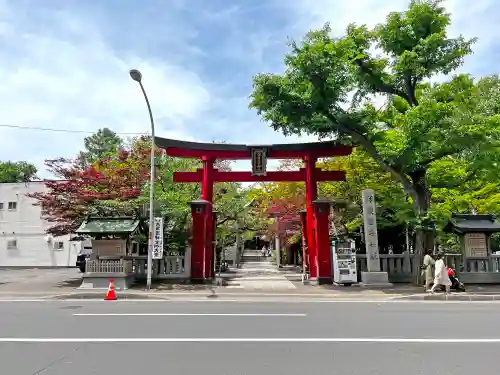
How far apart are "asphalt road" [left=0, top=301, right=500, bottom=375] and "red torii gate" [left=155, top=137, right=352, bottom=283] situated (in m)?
7.03

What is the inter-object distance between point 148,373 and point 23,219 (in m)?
33.2

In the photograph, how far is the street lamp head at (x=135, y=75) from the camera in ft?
49.5

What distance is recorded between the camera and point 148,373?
538 centimetres

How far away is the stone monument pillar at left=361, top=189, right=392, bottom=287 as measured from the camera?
17.0 metres

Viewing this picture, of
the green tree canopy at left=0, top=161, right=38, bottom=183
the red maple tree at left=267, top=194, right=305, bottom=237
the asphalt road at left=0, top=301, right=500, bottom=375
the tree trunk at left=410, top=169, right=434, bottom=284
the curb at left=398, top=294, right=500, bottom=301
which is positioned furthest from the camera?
the green tree canopy at left=0, top=161, right=38, bottom=183

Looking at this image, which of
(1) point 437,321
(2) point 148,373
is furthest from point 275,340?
(1) point 437,321

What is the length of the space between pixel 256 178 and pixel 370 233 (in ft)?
19.2

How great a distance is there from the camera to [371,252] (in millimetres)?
17188

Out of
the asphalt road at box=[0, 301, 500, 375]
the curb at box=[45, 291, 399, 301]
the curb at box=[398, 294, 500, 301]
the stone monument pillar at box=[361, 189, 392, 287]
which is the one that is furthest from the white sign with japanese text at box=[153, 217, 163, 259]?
the curb at box=[398, 294, 500, 301]

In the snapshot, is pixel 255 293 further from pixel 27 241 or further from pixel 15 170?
pixel 15 170

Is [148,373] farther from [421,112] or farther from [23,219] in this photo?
[23,219]

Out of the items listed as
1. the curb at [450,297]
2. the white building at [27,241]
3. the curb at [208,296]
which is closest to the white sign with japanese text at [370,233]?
the curb at [208,296]

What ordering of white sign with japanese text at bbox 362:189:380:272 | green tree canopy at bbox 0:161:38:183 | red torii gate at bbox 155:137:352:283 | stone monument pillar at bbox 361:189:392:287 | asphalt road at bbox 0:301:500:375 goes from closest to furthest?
asphalt road at bbox 0:301:500:375, stone monument pillar at bbox 361:189:392:287, white sign with japanese text at bbox 362:189:380:272, red torii gate at bbox 155:137:352:283, green tree canopy at bbox 0:161:38:183

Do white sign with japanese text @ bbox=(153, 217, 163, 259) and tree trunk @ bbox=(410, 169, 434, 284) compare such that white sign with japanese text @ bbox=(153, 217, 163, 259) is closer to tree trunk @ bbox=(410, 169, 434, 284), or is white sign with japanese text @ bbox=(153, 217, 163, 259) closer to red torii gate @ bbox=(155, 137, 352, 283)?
red torii gate @ bbox=(155, 137, 352, 283)
